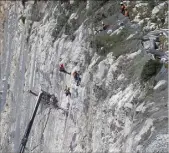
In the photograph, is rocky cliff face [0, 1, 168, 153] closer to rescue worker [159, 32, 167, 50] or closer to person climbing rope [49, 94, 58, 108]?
person climbing rope [49, 94, 58, 108]

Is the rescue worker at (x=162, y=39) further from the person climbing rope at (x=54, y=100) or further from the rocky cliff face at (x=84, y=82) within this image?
the person climbing rope at (x=54, y=100)

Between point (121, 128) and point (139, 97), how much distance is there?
167cm

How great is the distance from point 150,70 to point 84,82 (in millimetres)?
7507

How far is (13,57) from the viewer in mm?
49656

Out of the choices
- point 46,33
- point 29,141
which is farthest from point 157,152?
point 46,33

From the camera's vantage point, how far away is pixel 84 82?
92.3 feet

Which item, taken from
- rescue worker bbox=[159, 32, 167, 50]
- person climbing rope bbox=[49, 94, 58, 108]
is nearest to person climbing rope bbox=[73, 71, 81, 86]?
person climbing rope bbox=[49, 94, 58, 108]

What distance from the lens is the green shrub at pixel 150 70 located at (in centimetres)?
2108

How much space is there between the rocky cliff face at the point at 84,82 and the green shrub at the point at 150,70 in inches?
2.9

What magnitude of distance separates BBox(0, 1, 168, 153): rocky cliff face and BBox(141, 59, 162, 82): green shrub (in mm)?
74

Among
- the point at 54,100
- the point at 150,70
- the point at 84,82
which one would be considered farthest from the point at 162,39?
the point at 54,100

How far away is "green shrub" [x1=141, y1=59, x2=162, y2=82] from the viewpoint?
21078 millimetres

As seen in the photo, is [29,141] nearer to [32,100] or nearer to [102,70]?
[32,100]

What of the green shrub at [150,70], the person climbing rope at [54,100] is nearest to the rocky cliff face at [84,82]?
the green shrub at [150,70]
